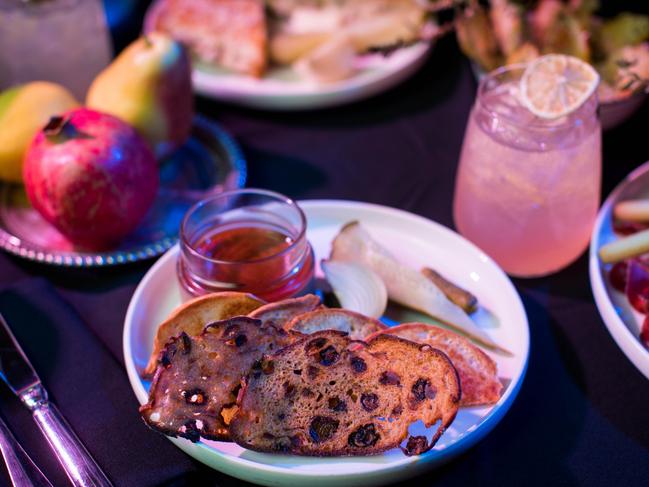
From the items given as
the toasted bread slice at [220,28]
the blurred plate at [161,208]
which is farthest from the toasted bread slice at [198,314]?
the toasted bread slice at [220,28]

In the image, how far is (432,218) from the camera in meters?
1.38

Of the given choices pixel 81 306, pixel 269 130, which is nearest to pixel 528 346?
pixel 81 306

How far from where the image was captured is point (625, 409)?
3.26ft

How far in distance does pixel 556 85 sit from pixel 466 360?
0.49 metres

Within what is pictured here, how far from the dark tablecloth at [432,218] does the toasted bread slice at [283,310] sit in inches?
8.8

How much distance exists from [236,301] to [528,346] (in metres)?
0.46

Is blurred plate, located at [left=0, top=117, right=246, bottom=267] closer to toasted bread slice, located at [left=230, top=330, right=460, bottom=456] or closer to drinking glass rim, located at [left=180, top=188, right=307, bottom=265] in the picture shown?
drinking glass rim, located at [left=180, top=188, right=307, bottom=265]

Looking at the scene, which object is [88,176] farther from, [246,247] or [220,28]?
[220,28]

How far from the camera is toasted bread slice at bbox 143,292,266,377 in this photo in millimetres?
945

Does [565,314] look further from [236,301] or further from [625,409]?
[236,301]

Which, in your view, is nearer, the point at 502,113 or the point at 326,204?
the point at 502,113

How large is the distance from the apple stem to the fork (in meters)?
0.56

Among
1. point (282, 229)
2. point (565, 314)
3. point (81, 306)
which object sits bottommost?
point (565, 314)

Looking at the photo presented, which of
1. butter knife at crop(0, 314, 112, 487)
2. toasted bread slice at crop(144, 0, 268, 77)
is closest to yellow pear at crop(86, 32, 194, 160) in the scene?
toasted bread slice at crop(144, 0, 268, 77)
